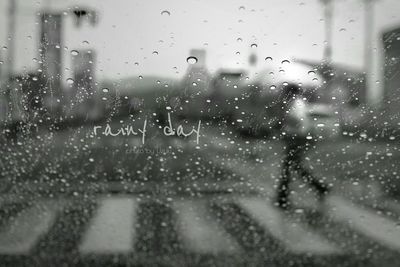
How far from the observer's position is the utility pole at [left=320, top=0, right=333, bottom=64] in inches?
67.1

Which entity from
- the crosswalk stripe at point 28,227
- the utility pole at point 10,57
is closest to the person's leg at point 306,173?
the crosswalk stripe at point 28,227

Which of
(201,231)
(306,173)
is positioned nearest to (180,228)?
(201,231)

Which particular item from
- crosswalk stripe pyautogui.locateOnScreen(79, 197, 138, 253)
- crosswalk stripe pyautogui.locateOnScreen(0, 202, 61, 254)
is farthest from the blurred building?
crosswalk stripe pyautogui.locateOnScreen(0, 202, 61, 254)

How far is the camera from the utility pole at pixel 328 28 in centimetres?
170

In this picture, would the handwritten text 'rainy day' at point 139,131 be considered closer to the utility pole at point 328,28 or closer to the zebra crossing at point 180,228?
the zebra crossing at point 180,228

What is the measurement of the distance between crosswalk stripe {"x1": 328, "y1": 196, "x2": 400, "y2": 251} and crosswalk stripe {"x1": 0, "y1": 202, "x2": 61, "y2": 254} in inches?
32.5

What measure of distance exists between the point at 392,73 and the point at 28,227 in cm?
119

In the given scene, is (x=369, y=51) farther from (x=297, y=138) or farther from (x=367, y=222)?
(x=367, y=222)

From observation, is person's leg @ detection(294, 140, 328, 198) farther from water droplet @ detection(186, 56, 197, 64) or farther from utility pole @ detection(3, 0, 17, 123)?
utility pole @ detection(3, 0, 17, 123)

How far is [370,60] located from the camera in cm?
176

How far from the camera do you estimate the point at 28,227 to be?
65.4 inches

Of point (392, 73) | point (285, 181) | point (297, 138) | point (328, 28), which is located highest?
point (328, 28)

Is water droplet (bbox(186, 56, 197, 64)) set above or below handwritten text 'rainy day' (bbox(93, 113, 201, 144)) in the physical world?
above

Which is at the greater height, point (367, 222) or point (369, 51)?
point (369, 51)
